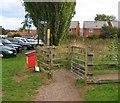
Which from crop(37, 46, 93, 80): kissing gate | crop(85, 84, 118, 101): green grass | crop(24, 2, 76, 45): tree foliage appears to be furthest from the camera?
crop(24, 2, 76, 45): tree foliage

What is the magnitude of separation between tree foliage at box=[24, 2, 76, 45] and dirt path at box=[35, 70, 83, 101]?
1333cm

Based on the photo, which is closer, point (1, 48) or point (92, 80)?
point (92, 80)

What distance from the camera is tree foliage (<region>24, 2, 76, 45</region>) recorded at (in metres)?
26.0

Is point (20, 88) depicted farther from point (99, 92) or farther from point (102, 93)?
point (102, 93)

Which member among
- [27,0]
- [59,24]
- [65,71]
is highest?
[27,0]

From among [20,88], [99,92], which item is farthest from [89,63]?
[20,88]

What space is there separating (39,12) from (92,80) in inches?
668

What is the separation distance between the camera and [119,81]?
10758 millimetres

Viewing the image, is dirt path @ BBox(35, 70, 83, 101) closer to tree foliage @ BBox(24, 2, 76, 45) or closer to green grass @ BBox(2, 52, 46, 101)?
green grass @ BBox(2, 52, 46, 101)

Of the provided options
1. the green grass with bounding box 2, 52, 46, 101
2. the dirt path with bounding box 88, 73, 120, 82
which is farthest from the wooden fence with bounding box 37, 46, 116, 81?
the dirt path with bounding box 88, 73, 120, 82

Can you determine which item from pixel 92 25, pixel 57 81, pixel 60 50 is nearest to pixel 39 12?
pixel 60 50

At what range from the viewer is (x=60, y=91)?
10156 mm

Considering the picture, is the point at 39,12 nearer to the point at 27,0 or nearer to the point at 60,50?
the point at 27,0

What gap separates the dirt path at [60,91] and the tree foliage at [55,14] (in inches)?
525
